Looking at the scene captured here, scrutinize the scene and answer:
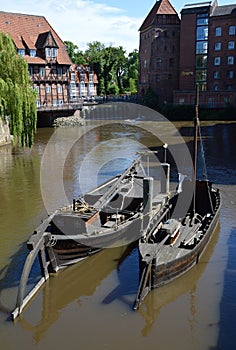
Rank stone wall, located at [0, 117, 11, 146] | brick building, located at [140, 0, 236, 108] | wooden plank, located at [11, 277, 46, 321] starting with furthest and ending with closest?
brick building, located at [140, 0, 236, 108]
stone wall, located at [0, 117, 11, 146]
wooden plank, located at [11, 277, 46, 321]

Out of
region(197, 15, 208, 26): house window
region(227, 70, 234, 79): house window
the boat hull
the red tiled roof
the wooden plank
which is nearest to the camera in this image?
the wooden plank

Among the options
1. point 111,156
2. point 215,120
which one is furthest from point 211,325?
point 215,120

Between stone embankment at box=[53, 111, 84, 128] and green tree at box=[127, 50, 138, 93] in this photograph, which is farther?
green tree at box=[127, 50, 138, 93]

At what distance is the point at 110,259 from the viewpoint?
49.5 ft

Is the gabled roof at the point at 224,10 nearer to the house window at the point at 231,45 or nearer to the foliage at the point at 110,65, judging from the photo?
the house window at the point at 231,45

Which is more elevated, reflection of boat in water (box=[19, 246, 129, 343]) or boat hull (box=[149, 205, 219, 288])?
boat hull (box=[149, 205, 219, 288])

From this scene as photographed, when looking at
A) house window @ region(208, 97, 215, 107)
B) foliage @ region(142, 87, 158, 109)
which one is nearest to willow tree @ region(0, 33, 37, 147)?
house window @ region(208, 97, 215, 107)

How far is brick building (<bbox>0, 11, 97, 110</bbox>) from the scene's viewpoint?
172ft

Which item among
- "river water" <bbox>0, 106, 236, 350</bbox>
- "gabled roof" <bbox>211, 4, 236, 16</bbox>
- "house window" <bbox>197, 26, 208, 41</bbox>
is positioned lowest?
"river water" <bbox>0, 106, 236, 350</bbox>

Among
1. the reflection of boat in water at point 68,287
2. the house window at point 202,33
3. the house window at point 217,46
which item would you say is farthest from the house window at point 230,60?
the reflection of boat in water at point 68,287

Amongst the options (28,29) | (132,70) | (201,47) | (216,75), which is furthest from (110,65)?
(28,29)

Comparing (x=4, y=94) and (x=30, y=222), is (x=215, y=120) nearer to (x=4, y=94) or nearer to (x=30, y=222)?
(x=4, y=94)

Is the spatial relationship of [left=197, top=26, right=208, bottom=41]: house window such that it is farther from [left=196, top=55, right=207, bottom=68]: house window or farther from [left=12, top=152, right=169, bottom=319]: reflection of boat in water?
[left=12, top=152, right=169, bottom=319]: reflection of boat in water

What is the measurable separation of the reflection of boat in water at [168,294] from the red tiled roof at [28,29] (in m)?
45.3
